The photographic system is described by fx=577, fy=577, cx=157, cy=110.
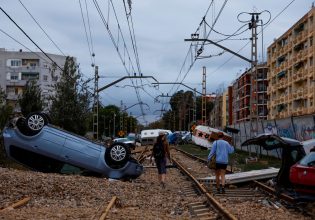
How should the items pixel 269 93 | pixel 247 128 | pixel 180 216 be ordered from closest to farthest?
1. pixel 180 216
2. pixel 247 128
3. pixel 269 93

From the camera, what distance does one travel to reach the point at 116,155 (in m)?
19.1

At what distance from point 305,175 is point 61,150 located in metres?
9.03

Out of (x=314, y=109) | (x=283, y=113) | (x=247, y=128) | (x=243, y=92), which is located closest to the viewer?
(x=247, y=128)

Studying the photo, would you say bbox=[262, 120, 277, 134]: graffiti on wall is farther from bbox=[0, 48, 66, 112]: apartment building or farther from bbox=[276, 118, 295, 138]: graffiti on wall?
bbox=[0, 48, 66, 112]: apartment building

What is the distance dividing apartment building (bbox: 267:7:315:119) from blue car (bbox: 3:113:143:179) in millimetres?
66880

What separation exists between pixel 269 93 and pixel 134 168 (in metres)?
99.6

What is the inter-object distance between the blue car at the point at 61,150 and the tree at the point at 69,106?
Result: 20073mm

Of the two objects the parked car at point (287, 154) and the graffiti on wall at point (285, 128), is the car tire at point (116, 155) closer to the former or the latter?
the parked car at point (287, 154)

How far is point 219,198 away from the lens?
14.3 m

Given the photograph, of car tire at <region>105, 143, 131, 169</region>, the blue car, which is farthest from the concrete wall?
the blue car

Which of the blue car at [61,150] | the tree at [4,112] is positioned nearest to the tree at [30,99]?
the tree at [4,112]

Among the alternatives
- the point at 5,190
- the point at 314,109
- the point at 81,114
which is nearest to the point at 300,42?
the point at 314,109

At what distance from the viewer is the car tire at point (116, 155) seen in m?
19.0

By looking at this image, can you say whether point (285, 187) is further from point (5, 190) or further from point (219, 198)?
point (5, 190)
